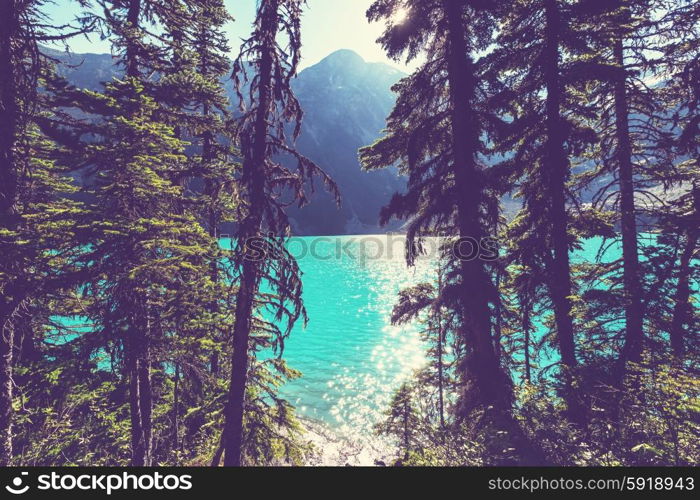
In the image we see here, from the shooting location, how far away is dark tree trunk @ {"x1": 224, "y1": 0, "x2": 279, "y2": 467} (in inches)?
260

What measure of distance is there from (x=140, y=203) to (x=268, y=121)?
13.4 ft

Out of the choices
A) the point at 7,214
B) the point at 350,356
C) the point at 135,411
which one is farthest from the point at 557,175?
the point at 350,356

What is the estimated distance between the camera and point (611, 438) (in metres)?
6.14

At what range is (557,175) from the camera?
8.69 metres

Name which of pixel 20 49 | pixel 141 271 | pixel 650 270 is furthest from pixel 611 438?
pixel 20 49

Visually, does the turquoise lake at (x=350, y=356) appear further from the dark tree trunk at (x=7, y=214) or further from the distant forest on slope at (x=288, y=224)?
the dark tree trunk at (x=7, y=214)

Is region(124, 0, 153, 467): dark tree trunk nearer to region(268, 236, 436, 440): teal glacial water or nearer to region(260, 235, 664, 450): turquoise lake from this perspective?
region(268, 236, 436, 440): teal glacial water

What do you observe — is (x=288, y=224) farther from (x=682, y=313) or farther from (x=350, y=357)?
(x=350, y=357)

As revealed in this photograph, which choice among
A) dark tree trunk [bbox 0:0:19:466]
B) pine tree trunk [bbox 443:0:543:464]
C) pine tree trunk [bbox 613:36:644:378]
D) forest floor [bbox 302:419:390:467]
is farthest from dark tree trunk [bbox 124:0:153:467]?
pine tree trunk [bbox 613:36:644:378]

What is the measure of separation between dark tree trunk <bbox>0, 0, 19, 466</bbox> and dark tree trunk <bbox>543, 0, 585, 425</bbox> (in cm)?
1315

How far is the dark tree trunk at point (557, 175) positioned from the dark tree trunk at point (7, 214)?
13149 mm

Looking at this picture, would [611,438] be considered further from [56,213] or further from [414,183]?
[56,213]

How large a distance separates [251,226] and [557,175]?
871 centimetres

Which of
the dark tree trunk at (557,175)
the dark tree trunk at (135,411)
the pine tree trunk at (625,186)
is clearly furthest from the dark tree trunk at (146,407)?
the pine tree trunk at (625,186)
